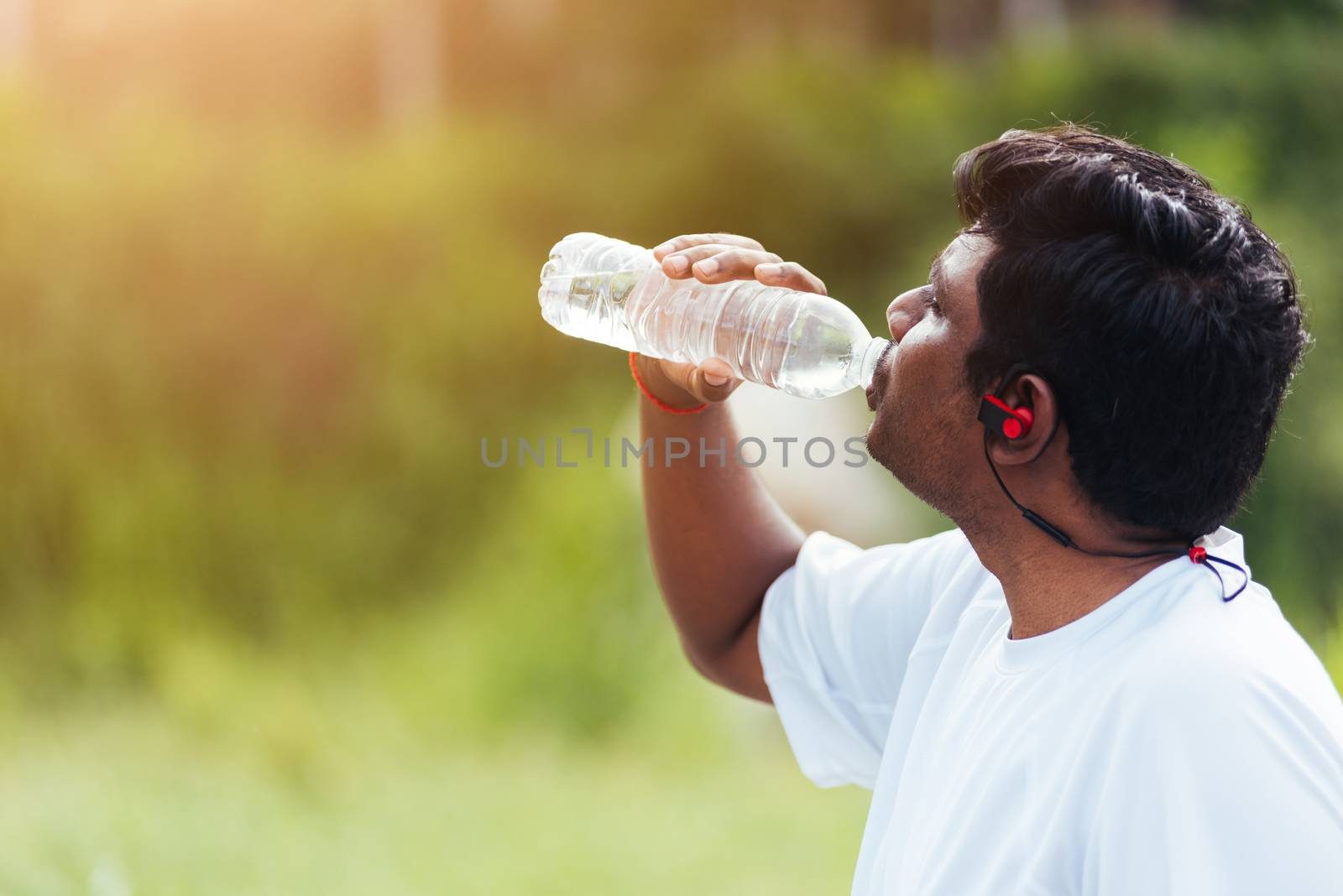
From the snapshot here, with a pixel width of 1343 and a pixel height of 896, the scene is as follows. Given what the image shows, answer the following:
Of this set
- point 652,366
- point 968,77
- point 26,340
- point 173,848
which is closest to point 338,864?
point 173,848

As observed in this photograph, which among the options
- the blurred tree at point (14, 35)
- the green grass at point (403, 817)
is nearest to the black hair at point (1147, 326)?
the green grass at point (403, 817)

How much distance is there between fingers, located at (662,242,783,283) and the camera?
0.97 metres

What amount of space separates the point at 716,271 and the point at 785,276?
6 cm

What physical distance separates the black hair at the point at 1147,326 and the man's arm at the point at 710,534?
35cm

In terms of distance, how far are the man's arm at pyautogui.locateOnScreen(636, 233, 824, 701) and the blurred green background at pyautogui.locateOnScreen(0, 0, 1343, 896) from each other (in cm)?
163

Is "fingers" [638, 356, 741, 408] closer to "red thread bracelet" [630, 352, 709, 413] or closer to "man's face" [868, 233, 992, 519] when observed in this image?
"red thread bracelet" [630, 352, 709, 413]

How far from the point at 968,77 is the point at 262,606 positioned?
7.79ft

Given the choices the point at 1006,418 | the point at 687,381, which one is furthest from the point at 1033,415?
the point at 687,381

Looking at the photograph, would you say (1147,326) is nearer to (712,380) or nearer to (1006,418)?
(1006,418)

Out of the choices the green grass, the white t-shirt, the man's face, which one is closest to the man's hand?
the man's face

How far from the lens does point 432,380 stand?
3146 mm

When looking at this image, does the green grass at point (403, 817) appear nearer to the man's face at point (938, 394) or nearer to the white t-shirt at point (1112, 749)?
the white t-shirt at point (1112, 749)

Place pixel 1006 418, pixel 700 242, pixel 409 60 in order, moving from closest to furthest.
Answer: pixel 1006 418
pixel 700 242
pixel 409 60

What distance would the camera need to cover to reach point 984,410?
31.9 inches
